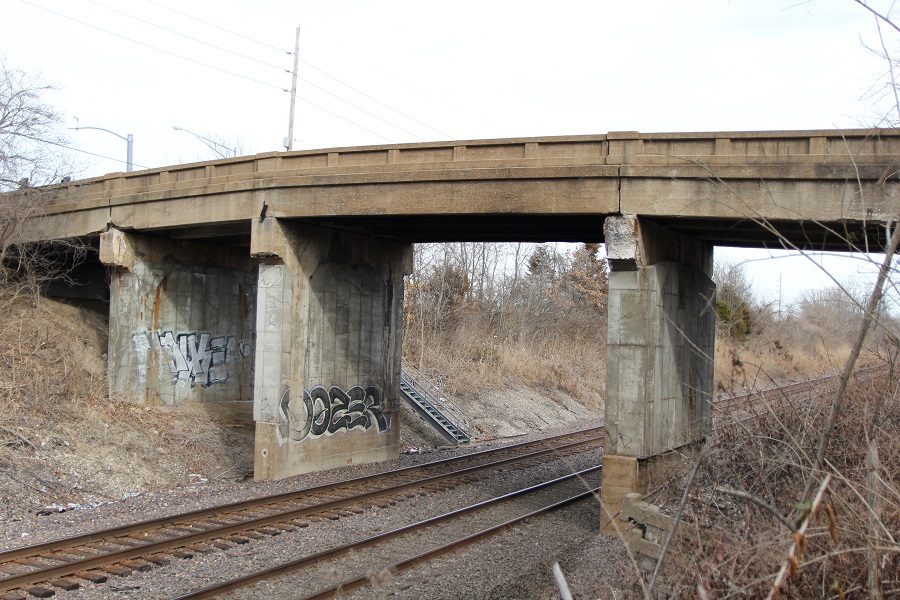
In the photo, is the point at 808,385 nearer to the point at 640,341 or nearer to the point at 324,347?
the point at 640,341

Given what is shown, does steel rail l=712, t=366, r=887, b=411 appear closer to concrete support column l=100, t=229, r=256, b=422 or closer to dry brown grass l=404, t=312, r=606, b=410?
concrete support column l=100, t=229, r=256, b=422

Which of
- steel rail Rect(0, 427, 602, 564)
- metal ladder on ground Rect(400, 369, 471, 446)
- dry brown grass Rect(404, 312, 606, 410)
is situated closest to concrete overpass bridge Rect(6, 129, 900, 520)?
steel rail Rect(0, 427, 602, 564)

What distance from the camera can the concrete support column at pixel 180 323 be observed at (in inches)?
727

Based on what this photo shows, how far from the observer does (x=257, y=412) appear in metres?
15.0

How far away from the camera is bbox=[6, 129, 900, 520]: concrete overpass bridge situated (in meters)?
11.2

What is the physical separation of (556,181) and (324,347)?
20.6ft

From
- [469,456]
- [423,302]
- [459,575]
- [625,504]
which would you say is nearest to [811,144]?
[625,504]

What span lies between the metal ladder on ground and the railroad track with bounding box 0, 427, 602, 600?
481 centimetres

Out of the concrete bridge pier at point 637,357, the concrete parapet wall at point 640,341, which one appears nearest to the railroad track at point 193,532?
the concrete bridge pier at point 637,357

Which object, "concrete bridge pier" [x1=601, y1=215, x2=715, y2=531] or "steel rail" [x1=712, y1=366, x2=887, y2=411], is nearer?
"steel rail" [x1=712, y1=366, x2=887, y2=411]

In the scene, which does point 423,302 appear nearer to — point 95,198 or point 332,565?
point 95,198

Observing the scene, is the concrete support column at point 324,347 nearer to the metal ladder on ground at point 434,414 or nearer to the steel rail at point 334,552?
the metal ladder on ground at point 434,414

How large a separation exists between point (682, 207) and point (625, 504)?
4702 mm

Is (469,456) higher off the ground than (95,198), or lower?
lower
